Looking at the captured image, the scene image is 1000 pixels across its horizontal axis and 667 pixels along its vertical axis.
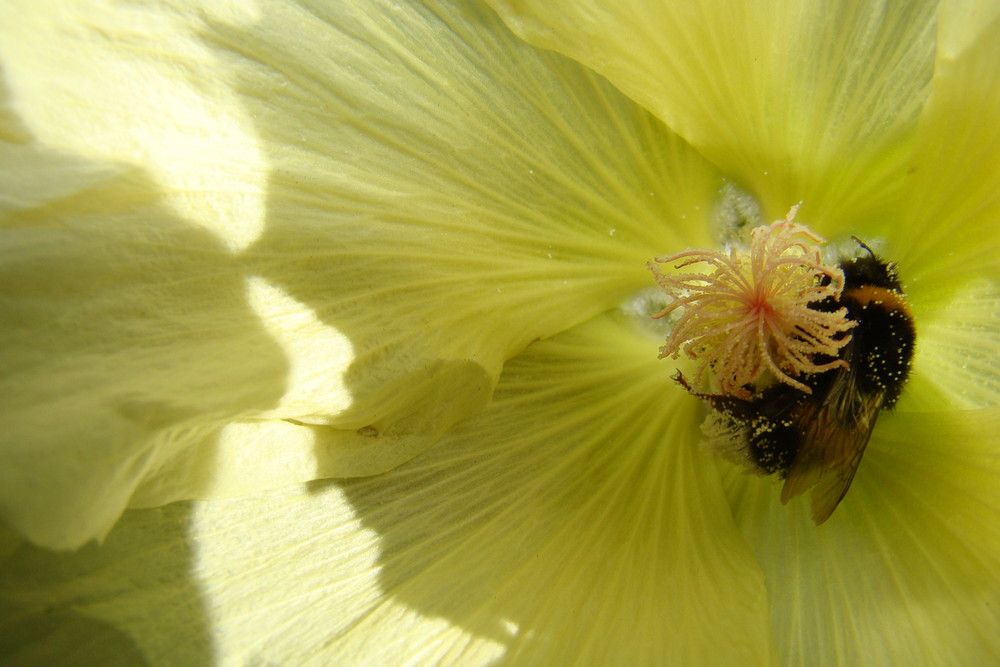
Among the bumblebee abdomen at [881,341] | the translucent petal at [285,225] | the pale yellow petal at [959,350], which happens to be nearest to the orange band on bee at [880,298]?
the bumblebee abdomen at [881,341]

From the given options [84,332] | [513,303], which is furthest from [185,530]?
[513,303]

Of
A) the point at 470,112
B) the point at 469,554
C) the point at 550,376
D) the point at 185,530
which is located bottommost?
the point at 185,530

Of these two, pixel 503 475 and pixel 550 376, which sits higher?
pixel 550 376

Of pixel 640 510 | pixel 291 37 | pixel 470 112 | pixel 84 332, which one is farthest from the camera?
pixel 640 510

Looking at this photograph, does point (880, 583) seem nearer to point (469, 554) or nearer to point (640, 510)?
point (640, 510)

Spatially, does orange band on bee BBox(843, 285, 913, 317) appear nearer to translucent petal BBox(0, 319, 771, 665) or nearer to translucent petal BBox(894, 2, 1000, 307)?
translucent petal BBox(894, 2, 1000, 307)

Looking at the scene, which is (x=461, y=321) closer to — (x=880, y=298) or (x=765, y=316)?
(x=765, y=316)
